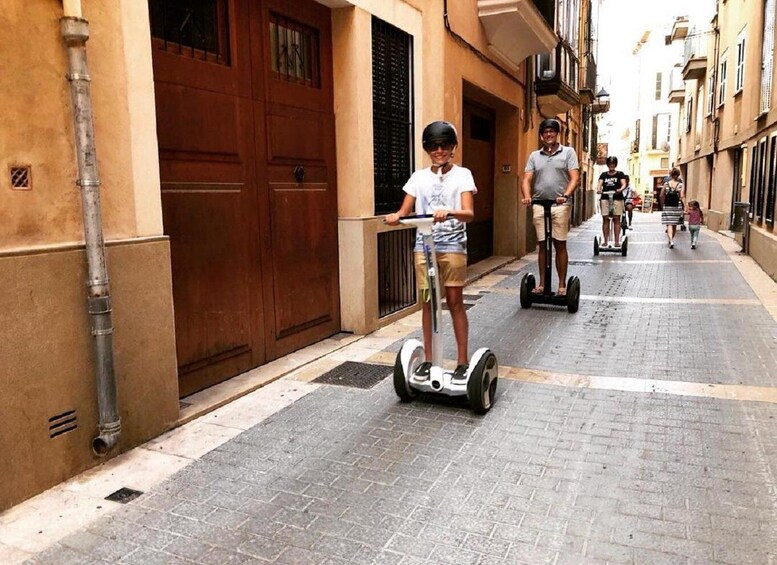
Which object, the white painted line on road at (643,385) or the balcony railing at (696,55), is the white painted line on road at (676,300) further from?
the balcony railing at (696,55)

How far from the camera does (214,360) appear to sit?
4812 mm

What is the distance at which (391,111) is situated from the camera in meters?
7.07

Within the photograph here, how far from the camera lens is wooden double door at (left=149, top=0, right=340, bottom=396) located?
175 inches

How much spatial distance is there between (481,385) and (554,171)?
3978 mm

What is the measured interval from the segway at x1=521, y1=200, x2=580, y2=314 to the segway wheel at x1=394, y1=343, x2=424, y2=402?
3534 mm

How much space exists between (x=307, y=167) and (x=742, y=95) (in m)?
14.5

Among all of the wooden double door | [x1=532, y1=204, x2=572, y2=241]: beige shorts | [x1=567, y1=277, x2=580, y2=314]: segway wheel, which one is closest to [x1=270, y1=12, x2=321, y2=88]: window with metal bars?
the wooden double door

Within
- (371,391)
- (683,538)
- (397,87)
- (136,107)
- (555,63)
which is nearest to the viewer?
(683,538)

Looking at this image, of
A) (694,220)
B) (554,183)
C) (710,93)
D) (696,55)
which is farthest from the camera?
(696,55)

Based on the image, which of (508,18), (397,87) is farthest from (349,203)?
(508,18)

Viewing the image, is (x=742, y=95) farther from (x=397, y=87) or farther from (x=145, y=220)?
(x=145, y=220)

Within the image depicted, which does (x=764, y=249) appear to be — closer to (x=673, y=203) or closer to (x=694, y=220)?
(x=694, y=220)

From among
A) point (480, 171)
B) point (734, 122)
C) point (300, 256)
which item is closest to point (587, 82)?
point (734, 122)

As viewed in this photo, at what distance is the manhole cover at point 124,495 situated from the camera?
125 inches
